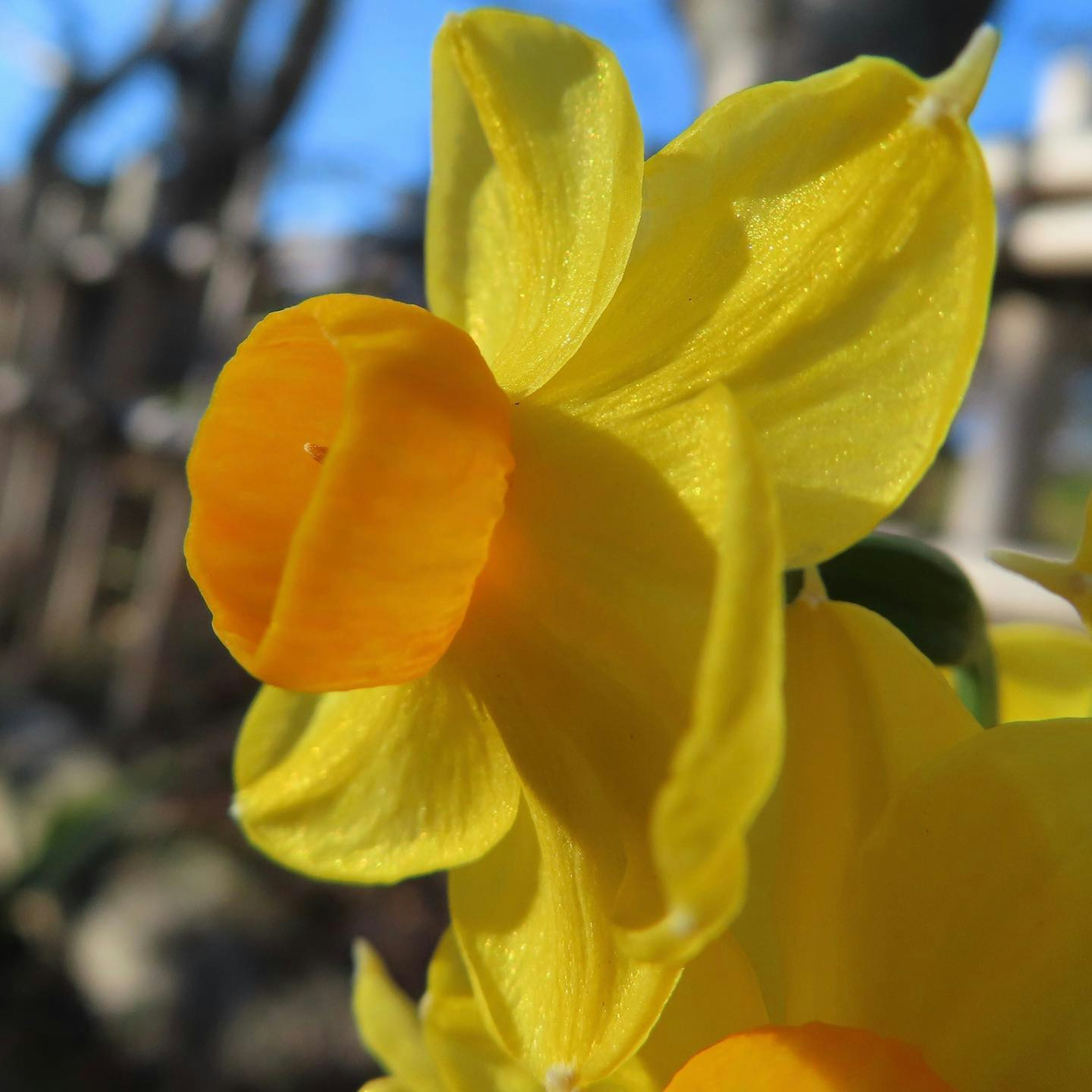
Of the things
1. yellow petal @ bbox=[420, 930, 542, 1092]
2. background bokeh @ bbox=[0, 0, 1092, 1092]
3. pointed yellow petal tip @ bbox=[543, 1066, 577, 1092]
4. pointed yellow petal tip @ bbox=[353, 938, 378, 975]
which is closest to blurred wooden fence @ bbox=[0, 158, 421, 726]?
background bokeh @ bbox=[0, 0, 1092, 1092]

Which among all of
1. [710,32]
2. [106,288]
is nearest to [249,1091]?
→ [710,32]

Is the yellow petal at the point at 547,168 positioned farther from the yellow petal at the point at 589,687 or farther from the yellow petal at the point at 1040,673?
the yellow petal at the point at 1040,673

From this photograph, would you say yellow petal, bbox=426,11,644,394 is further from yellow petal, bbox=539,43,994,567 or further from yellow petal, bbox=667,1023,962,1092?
yellow petal, bbox=667,1023,962,1092

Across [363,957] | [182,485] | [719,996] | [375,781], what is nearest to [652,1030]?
[719,996]

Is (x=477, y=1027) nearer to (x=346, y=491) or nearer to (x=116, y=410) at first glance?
(x=346, y=491)

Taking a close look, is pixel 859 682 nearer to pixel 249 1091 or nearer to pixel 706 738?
pixel 706 738

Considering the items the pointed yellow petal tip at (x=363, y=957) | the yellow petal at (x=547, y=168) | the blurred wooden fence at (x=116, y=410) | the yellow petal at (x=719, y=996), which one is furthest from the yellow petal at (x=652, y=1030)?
the blurred wooden fence at (x=116, y=410)
